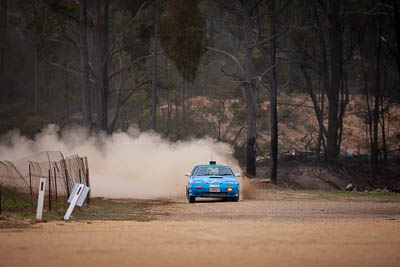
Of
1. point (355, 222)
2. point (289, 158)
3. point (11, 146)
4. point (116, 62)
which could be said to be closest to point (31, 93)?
point (116, 62)

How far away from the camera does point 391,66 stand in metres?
58.8

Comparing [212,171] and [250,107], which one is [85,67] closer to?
[250,107]

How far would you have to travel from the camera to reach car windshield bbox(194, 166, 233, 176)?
2455cm

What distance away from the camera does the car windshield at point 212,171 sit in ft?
80.5

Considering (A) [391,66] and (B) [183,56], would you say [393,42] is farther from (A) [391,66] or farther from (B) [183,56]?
(B) [183,56]

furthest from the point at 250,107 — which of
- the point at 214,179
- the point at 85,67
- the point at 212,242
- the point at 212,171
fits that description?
the point at 212,242

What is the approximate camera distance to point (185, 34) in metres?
40.4

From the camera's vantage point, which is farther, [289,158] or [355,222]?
[289,158]

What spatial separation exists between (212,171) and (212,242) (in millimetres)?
12956

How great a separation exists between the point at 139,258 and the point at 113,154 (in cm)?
3036

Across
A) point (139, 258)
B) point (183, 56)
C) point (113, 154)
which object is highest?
point (183, 56)

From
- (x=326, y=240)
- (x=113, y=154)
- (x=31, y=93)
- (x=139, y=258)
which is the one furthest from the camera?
(x=31, y=93)

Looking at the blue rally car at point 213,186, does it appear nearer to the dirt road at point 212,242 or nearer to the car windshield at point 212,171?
the car windshield at point 212,171

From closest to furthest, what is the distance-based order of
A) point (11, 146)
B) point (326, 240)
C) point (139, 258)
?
point (139, 258) → point (326, 240) → point (11, 146)
